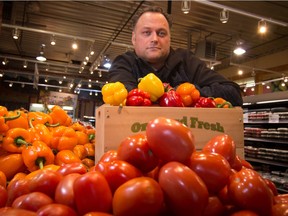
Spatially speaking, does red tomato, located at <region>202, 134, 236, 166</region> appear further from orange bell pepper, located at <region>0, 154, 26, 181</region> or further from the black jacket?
the black jacket

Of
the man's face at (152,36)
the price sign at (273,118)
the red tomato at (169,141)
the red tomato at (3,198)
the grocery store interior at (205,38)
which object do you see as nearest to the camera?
the red tomato at (169,141)

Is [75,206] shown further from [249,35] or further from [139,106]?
[249,35]

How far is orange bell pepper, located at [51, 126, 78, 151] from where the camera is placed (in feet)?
5.35

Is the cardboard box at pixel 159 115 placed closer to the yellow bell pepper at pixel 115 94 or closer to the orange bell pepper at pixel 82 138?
the yellow bell pepper at pixel 115 94

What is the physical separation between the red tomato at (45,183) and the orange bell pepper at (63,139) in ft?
2.90

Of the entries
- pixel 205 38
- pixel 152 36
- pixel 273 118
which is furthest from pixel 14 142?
pixel 205 38

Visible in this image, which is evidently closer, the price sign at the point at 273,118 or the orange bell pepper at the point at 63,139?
the orange bell pepper at the point at 63,139

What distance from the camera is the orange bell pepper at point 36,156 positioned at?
137 centimetres

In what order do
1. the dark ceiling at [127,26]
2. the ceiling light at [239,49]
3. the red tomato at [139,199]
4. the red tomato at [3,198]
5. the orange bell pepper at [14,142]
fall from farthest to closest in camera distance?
1. the ceiling light at [239,49]
2. the dark ceiling at [127,26]
3. the orange bell pepper at [14,142]
4. the red tomato at [3,198]
5. the red tomato at [139,199]

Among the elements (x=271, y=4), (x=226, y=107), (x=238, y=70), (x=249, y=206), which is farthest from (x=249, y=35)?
(x=249, y=206)

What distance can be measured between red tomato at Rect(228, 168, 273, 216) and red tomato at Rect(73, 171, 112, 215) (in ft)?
1.06

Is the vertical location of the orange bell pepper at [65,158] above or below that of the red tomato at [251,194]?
below

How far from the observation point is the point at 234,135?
161 centimetres

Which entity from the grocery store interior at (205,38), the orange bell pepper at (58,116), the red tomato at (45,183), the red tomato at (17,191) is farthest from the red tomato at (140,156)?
the grocery store interior at (205,38)
